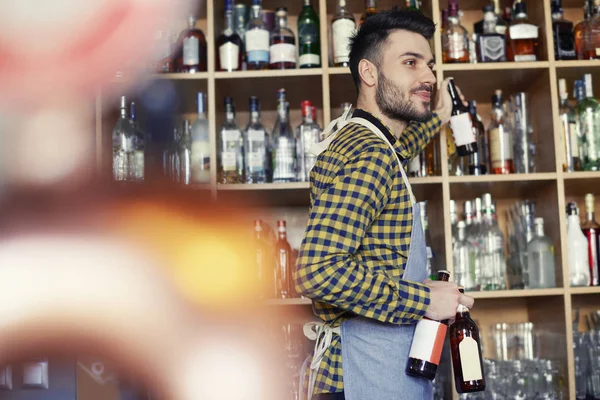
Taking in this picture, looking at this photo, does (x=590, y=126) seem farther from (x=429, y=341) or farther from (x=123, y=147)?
(x=123, y=147)

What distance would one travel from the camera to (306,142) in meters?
2.07

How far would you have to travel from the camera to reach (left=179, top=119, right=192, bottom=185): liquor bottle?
81.4 inches

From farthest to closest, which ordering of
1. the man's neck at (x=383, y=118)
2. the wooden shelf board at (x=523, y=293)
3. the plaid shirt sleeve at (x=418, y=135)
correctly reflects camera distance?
the wooden shelf board at (x=523, y=293)
the plaid shirt sleeve at (x=418, y=135)
the man's neck at (x=383, y=118)

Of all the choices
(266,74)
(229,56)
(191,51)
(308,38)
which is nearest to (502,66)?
(308,38)

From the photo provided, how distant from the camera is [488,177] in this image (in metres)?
1.94

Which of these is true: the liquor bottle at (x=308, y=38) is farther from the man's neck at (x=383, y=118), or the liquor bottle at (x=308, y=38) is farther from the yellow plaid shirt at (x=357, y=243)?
the yellow plaid shirt at (x=357, y=243)

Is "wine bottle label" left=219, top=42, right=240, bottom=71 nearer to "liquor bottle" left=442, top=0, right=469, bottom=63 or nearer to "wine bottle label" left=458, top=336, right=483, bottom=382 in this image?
"liquor bottle" left=442, top=0, right=469, bottom=63

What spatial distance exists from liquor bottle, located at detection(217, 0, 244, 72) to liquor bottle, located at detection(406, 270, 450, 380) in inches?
41.5

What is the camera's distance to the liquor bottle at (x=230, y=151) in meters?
2.02

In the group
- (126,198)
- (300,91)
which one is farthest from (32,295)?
(300,91)

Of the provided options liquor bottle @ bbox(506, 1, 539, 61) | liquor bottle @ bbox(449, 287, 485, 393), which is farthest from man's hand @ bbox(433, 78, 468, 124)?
liquor bottle @ bbox(449, 287, 485, 393)

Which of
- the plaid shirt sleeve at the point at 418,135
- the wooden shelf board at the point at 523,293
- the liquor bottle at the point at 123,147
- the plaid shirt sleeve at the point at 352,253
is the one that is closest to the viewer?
the plaid shirt sleeve at the point at 352,253

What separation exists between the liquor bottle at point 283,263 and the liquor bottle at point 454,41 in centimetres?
71

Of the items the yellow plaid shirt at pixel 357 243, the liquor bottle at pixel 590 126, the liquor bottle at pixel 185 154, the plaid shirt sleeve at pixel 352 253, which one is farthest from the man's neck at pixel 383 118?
the liquor bottle at pixel 590 126
